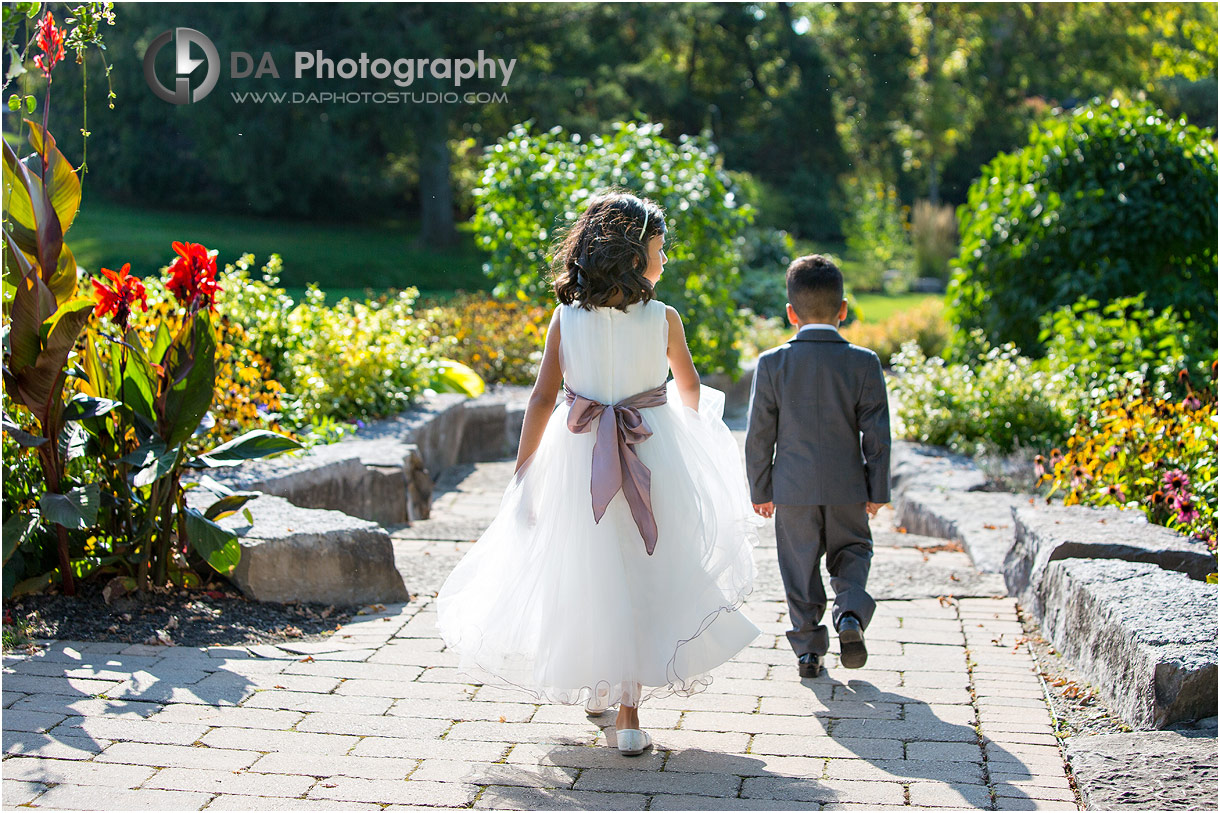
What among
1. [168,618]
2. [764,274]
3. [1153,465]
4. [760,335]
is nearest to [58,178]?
[168,618]

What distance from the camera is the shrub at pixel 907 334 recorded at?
1155cm

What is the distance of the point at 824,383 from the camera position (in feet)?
11.5

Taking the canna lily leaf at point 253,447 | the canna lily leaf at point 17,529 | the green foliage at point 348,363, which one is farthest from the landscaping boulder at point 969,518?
the canna lily leaf at point 17,529

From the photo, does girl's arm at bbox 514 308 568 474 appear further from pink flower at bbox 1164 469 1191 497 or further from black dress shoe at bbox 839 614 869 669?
pink flower at bbox 1164 469 1191 497

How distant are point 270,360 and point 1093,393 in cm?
475

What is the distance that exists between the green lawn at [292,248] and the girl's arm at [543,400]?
44.8 feet

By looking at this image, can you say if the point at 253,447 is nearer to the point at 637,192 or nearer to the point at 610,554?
the point at 610,554

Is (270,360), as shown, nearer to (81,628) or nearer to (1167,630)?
(81,628)

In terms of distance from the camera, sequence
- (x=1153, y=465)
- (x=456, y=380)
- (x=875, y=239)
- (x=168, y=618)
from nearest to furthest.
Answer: (x=168, y=618) → (x=1153, y=465) → (x=456, y=380) → (x=875, y=239)

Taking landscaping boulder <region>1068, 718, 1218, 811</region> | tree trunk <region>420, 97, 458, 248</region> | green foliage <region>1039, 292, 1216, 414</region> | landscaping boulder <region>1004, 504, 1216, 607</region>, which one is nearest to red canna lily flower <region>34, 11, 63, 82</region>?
landscaping boulder <region>1068, 718, 1218, 811</region>

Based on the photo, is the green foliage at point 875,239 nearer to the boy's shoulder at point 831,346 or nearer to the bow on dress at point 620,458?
the boy's shoulder at point 831,346

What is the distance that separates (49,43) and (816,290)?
253 centimetres

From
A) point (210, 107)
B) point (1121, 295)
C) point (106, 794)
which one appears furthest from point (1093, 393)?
point (210, 107)

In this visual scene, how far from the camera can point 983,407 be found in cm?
676
